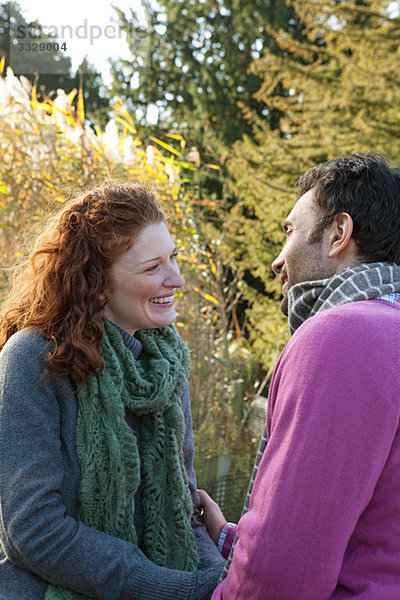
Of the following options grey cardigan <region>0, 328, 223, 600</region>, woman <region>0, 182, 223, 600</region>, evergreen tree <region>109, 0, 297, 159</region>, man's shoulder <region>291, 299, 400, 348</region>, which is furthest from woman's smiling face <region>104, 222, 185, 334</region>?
evergreen tree <region>109, 0, 297, 159</region>

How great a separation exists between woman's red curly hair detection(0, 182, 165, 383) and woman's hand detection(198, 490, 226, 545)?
57 cm

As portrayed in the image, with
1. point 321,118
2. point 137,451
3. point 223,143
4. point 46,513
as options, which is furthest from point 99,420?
point 223,143

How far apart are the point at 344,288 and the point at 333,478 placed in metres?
0.39

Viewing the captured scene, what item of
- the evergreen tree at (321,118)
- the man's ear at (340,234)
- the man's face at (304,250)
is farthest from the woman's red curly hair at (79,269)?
the evergreen tree at (321,118)

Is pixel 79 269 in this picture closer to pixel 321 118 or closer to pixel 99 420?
pixel 99 420

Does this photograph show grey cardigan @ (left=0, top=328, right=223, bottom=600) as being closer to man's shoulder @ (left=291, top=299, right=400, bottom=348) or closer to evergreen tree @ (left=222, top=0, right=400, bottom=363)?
man's shoulder @ (left=291, top=299, right=400, bottom=348)

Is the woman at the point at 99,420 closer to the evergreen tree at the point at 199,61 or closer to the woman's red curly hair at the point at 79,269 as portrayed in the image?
the woman's red curly hair at the point at 79,269

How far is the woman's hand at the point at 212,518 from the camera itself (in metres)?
1.73

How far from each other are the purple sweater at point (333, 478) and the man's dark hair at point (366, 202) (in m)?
0.28

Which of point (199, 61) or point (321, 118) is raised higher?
point (199, 61)

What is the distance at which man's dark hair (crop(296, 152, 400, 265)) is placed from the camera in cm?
130

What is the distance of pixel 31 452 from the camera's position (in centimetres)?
138

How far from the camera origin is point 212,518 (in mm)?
1758

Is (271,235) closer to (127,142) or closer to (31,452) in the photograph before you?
(127,142)
